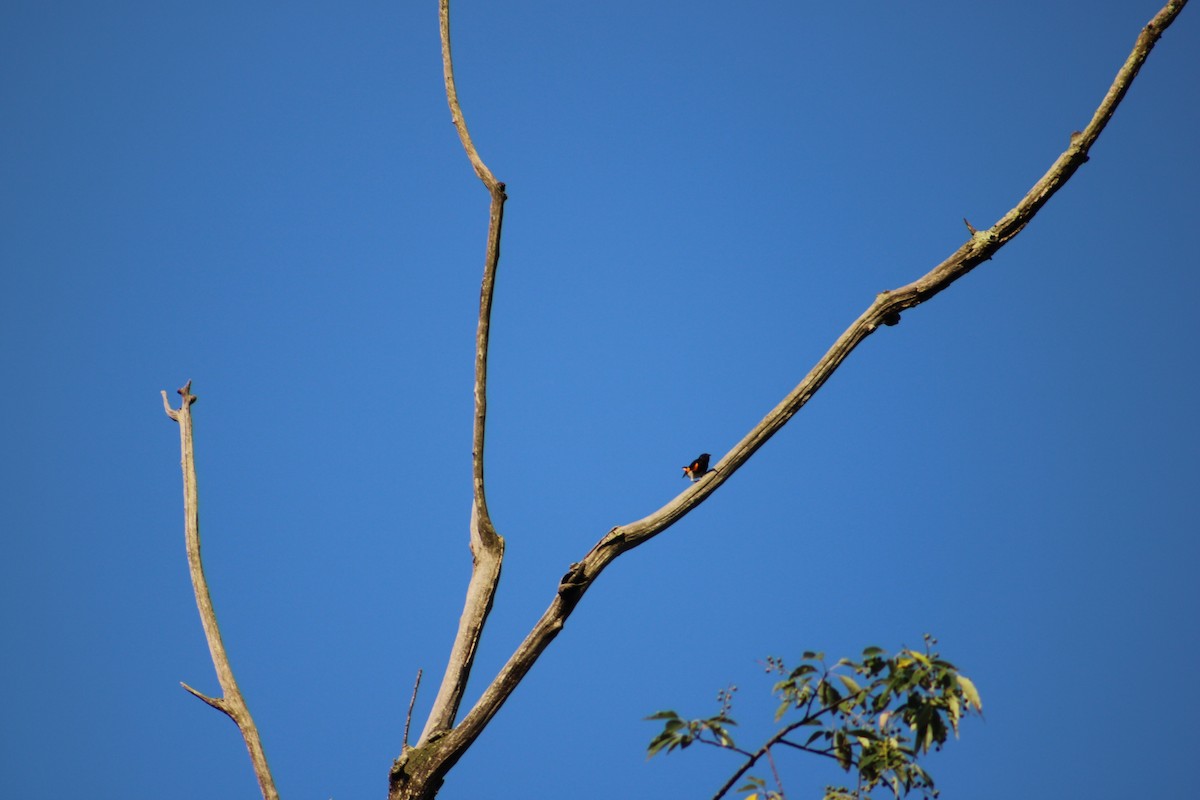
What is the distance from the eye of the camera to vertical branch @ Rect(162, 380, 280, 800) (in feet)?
11.4

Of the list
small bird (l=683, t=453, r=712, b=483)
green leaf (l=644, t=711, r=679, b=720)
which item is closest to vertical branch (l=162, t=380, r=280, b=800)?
green leaf (l=644, t=711, r=679, b=720)

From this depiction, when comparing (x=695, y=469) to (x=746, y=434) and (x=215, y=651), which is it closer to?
(x=746, y=434)

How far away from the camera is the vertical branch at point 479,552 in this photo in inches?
130

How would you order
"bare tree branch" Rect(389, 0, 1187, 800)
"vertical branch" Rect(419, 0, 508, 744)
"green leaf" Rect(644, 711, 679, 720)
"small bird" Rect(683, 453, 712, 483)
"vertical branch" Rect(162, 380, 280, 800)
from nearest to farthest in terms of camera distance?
"bare tree branch" Rect(389, 0, 1187, 800)
"vertical branch" Rect(419, 0, 508, 744)
"vertical branch" Rect(162, 380, 280, 800)
"green leaf" Rect(644, 711, 679, 720)
"small bird" Rect(683, 453, 712, 483)

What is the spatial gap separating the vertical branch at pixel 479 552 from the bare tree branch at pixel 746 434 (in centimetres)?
1

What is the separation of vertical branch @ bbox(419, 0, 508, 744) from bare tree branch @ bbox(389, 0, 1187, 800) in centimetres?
1

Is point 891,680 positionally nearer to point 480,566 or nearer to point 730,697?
point 730,697

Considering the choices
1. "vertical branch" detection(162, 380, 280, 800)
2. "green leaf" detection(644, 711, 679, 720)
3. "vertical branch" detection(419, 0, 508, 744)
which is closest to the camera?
"vertical branch" detection(419, 0, 508, 744)

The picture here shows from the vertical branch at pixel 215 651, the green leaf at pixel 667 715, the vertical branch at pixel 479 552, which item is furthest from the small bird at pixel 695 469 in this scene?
the vertical branch at pixel 215 651

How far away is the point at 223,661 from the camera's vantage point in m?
3.70

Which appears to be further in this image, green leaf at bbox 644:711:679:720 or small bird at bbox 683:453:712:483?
small bird at bbox 683:453:712:483

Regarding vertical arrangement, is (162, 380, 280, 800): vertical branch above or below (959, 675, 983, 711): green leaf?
above

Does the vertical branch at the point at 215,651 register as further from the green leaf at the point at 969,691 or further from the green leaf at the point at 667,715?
the green leaf at the point at 969,691

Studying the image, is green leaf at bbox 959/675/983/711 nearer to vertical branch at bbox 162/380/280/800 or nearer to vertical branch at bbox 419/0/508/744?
vertical branch at bbox 419/0/508/744
